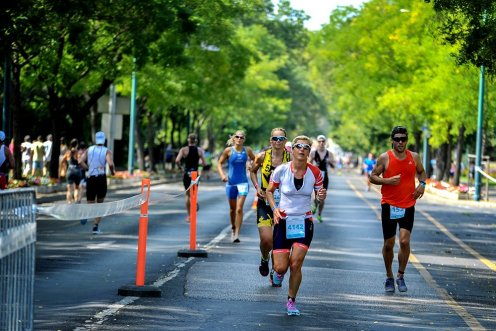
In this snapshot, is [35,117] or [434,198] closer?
[434,198]

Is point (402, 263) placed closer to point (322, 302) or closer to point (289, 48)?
point (322, 302)

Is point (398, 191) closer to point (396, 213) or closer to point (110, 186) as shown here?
point (396, 213)

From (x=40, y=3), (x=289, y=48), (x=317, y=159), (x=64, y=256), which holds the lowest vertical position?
(x=64, y=256)

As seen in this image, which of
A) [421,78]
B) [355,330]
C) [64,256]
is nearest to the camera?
[355,330]

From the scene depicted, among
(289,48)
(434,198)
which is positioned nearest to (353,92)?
(434,198)

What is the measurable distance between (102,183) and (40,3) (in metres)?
5.22

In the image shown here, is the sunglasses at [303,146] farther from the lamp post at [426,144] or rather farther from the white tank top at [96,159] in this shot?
the lamp post at [426,144]

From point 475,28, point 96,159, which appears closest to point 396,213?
point 475,28

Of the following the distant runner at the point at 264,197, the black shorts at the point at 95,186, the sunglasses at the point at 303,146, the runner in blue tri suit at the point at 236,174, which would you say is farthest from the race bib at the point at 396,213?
the black shorts at the point at 95,186

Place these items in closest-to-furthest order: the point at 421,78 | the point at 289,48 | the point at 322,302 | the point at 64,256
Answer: the point at 322,302 → the point at 64,256 → the point at 421,78 → the point at 289,48

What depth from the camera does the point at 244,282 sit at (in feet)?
46.0

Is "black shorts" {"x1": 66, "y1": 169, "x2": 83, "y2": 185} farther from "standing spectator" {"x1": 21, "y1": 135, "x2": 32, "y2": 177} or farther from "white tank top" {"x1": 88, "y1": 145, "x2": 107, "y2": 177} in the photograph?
"standing spectator" {"x1": 21, "y1": 135, "x2": 32, "y2": 177}

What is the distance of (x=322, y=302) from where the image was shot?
12.4 m

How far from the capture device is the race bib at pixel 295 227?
37.4 ft
